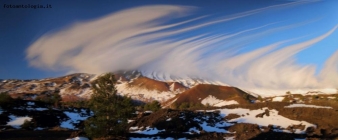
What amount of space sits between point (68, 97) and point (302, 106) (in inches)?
1438

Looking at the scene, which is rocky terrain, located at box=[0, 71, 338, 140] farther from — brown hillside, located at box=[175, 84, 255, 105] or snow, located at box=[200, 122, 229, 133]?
brown hillside, located at box=[175, 84, 255, 105]

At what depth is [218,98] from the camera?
48.9m

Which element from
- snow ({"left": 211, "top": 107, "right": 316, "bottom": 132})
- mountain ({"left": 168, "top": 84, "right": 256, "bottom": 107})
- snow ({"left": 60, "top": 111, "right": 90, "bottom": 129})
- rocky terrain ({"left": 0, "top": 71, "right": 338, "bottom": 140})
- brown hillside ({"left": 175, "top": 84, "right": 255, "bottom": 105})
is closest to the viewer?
rocky terrain ({"left": 0, "top": 71, "right": 338, "bottom": 140})

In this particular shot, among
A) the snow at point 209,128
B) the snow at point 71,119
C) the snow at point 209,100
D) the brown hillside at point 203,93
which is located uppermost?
the brown hillside at point 203,93

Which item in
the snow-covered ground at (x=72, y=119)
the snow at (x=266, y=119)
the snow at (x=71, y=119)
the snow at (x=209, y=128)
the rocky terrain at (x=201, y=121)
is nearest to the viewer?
the rocky terrain at (x=201, y=121)

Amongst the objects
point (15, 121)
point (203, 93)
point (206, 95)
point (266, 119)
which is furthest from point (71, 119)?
point (203, 93)

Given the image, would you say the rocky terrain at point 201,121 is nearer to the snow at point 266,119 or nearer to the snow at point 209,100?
the snow at point 266,119

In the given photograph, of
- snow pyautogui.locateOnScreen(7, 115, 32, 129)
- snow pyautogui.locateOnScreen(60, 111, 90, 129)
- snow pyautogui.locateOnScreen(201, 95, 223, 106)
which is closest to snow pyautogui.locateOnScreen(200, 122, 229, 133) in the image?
snow pyautogui.locateOnScreen(60, 111, 90, 129)

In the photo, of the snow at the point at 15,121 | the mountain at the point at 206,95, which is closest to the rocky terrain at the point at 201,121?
the snow at the point at 15,121

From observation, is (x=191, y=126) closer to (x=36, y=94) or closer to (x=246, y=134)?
(x=246, y=134)

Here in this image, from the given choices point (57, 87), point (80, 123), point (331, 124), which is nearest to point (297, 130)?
point (331, 124)

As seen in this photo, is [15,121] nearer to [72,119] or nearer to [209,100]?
[72,119]

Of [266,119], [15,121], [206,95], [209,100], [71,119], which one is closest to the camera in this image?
[266,119]

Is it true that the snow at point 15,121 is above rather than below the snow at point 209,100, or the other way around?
below
